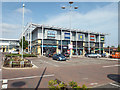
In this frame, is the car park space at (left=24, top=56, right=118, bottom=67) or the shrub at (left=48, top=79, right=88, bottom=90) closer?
the shrub at (left=48, top=79, right=88, bottom=90)

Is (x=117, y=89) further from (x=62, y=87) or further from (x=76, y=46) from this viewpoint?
(x=76, y=46)

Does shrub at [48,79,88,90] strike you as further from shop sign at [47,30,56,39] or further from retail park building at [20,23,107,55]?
shop sign at [47,30,56,39]

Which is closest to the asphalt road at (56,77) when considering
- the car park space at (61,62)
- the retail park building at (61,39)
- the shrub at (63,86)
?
the shrub at (63,86)

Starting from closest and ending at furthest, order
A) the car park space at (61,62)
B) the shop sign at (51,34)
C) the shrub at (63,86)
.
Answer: the shrub at (63,86) < the car park space at (61,62) < the shop sign at (51,34)

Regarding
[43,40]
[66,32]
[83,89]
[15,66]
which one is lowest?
[15,66]

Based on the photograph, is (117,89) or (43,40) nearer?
(117,89)

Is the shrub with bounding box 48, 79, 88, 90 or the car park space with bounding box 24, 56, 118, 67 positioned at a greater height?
the shrub with bounding box 48, 79, 88, 90

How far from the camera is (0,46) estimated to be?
74625 mm

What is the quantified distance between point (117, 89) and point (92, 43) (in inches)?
2014

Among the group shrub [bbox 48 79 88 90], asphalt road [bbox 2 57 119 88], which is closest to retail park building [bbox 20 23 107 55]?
asphalt road [bbox 2 57 119 88]

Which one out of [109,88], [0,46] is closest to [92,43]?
[109,88]

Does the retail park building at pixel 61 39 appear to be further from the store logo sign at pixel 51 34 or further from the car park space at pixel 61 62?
the car park space at pixel 61 62

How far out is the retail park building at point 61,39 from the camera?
42031 millimetres

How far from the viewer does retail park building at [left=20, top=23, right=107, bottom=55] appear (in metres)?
42.0
